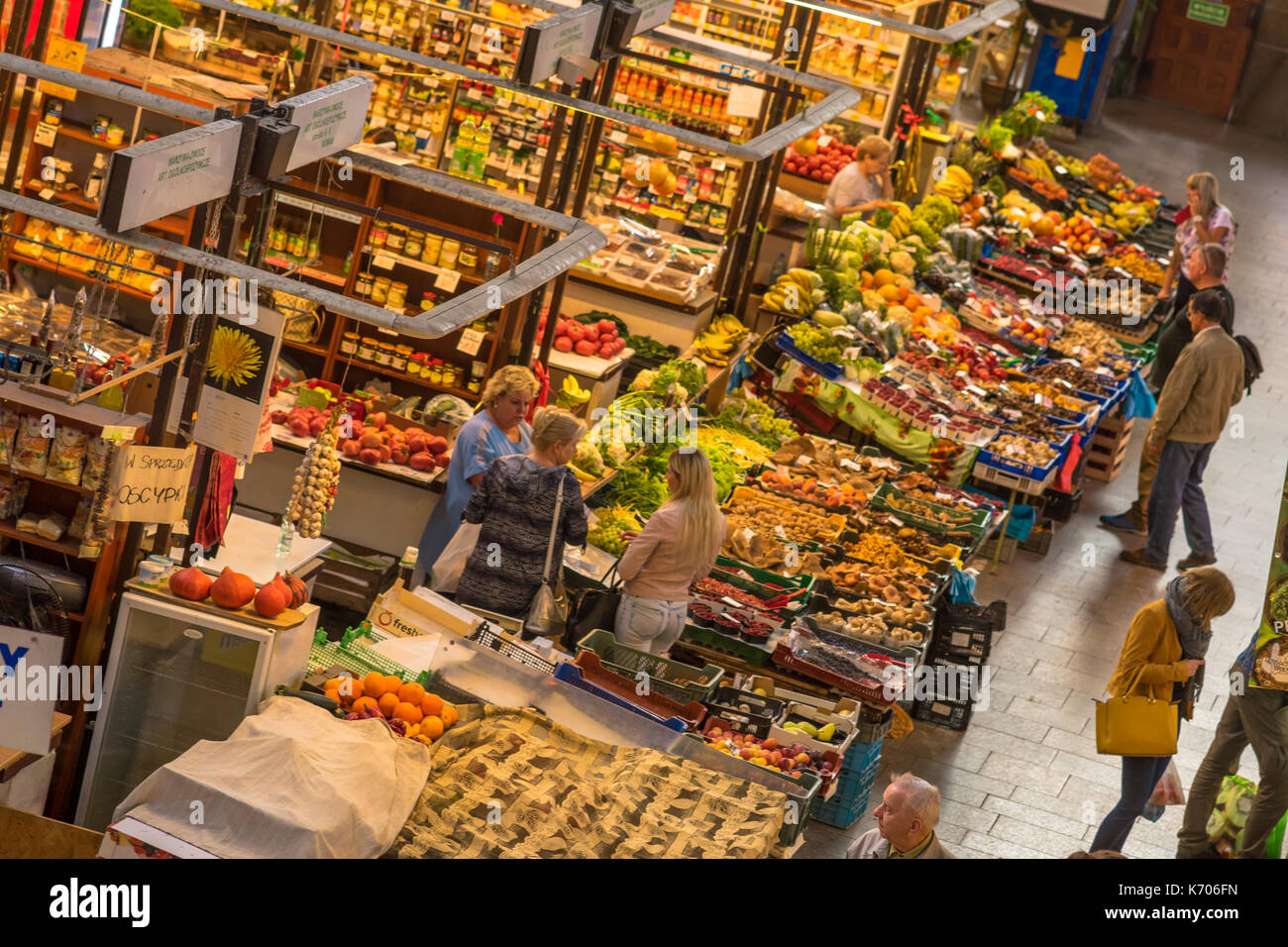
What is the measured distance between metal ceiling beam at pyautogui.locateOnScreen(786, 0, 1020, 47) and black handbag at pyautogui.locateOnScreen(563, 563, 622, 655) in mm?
3058

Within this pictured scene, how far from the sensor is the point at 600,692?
6102 mm

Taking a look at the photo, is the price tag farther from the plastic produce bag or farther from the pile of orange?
the plastic produce bag

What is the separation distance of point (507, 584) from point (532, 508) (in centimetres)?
35

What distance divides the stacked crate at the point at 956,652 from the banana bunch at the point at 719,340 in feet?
9.27

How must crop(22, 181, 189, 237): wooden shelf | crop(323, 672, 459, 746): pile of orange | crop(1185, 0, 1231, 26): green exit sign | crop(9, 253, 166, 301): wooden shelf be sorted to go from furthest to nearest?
1. crop(1185, 0, 1231, 26): green exit sign
2. crop(22, 181, 189, 237): wooden shelf
3. crop(9, 253, 166, 301): wooden shelf
4. crop(323, 672, 459, 746): pile of orange

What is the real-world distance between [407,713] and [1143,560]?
6591 mm

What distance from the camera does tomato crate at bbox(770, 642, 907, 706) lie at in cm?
724

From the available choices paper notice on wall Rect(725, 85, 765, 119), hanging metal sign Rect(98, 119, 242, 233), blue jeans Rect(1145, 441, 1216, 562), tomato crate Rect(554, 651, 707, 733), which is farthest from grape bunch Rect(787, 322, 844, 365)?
hanging metal sign Rect(98, 119, 242, 233)

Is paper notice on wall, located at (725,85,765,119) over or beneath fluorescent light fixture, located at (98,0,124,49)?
over

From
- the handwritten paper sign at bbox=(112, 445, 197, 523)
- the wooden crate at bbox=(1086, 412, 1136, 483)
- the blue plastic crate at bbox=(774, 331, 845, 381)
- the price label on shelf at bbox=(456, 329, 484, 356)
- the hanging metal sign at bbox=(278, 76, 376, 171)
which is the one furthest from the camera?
the wooden crate at bbox=(1086, 412, 1136, 483)

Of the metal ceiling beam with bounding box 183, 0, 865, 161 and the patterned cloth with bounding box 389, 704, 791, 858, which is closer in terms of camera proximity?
the patterned cloth with bounding box 389, 704, 791, 858

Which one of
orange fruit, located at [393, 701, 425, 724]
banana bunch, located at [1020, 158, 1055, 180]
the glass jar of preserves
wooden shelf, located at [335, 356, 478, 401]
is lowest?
orange fruit, located at [393, 701, 425, 724]

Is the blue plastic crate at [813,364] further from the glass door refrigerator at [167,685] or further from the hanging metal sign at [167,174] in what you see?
the hanging metal sign at [167,174]

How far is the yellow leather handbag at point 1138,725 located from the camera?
6609mm
